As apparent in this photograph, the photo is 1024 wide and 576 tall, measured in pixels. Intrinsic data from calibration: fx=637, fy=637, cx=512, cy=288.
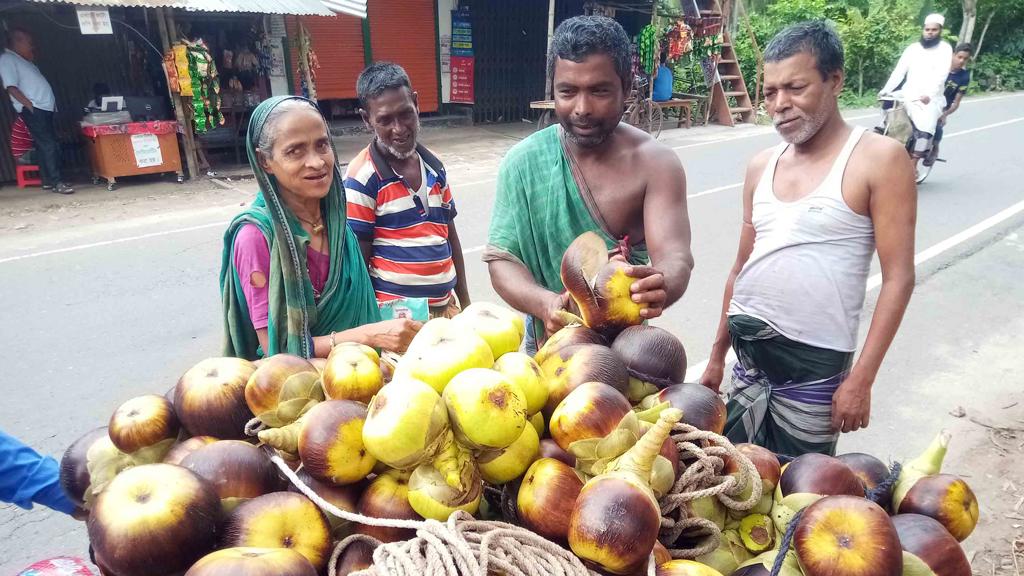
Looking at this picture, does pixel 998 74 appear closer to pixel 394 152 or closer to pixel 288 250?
pixel 394 152

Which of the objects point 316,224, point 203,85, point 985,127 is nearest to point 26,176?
point 203,85

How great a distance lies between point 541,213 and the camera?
2.22 m

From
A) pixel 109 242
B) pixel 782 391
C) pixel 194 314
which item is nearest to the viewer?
pixel 782 391

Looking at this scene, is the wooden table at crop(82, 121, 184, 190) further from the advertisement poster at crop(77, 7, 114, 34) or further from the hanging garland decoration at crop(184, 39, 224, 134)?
the advertisement poster at crop(77, 7, 114, 34)

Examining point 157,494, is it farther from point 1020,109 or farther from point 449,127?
point 1020,109

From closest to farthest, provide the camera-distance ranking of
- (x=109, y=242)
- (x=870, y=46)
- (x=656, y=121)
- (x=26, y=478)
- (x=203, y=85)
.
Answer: (x=26, y=478)
(x=109, y=242)
(x=203, y=85)
(x=656, y=121)
(x=870, y=46)

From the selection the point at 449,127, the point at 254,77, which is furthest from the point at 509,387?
the point at 449,127

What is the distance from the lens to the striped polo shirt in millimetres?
2832

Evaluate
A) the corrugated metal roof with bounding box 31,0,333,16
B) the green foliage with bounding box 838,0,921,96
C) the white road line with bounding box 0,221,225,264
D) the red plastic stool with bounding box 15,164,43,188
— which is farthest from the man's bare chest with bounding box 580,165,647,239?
the green foliage with bounding box 838,0,921,96

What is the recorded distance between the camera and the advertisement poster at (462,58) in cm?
1384

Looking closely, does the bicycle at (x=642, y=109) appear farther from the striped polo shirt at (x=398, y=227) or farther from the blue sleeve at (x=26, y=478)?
the blue sleeve at (x=26, y=478)

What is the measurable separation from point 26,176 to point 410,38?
748cm

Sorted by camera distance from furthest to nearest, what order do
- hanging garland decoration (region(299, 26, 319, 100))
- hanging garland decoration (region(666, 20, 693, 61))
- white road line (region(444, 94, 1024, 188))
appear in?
hanging garland decoration (region(666, 20, 693, 61)), hanging garland decoration (region(299, 26, 319, 100)), white road line (region(444, 94, 1024, 188))

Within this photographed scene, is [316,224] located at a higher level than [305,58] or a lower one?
lower
